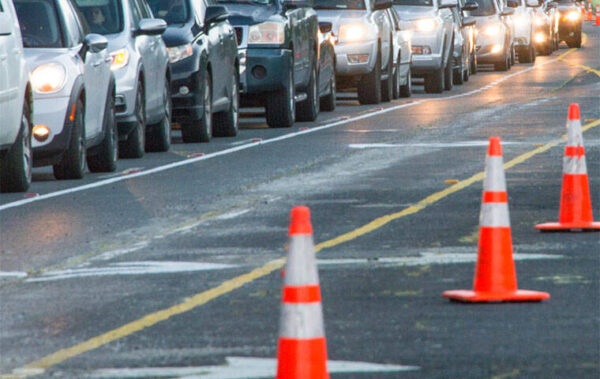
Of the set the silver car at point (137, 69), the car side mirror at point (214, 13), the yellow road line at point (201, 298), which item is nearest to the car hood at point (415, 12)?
the car side mirror at point (214, 13)

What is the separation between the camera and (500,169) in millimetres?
9250

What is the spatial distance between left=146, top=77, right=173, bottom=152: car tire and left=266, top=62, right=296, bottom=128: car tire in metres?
3.67

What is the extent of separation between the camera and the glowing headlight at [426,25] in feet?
109

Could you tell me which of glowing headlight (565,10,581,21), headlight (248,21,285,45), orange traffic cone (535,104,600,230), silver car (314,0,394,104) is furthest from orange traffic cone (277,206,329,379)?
glowing headlight (565,10,581,21)

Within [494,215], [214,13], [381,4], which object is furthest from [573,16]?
[494,215]

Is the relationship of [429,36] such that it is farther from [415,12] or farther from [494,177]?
[494,177]

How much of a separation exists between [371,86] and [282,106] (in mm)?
6254

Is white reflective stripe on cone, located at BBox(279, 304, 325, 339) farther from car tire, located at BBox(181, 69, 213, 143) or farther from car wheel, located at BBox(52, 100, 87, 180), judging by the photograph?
car tire, located at BBox(181, 69, 213, 143)

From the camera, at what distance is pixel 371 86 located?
95.6ft

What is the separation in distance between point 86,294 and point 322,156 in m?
9.36

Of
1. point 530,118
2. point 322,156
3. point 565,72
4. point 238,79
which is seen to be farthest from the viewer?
point 565,72

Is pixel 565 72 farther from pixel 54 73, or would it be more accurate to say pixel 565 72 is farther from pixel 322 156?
pixel 54 73

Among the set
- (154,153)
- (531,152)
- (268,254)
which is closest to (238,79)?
(154,153)

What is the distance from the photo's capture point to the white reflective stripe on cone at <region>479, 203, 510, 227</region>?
29.6 ft
